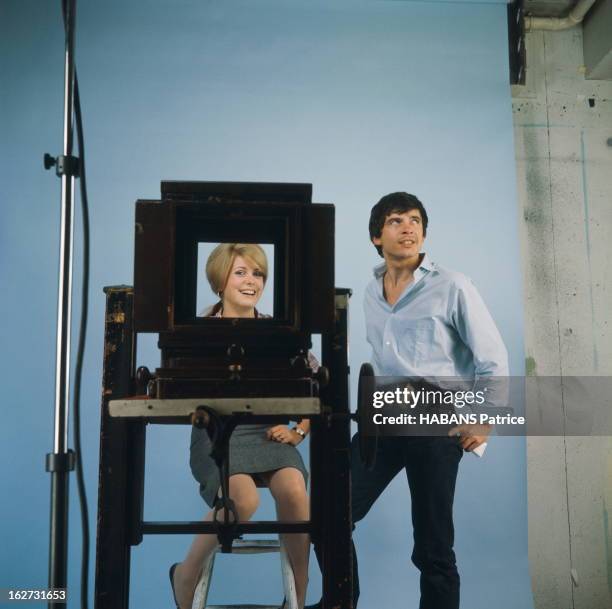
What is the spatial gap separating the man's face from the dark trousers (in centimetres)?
78

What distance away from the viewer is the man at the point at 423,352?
2.12 m

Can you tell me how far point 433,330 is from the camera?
8.18 ft

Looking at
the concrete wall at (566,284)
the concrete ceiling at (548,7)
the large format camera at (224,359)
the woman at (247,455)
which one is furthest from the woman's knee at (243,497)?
the concrete ceiling at (548,7)

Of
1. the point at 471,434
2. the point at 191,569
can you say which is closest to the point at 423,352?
the point at 471,434

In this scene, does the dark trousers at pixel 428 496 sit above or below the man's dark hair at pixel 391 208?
below

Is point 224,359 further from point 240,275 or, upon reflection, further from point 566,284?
point 566,284

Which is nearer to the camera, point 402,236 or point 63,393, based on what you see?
point 63,393

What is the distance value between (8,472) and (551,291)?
2.26 m

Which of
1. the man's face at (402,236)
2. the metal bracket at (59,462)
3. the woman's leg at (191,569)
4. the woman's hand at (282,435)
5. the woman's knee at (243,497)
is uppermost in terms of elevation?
the man's face at (402,236)

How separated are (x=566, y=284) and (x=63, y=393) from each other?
7.80ft

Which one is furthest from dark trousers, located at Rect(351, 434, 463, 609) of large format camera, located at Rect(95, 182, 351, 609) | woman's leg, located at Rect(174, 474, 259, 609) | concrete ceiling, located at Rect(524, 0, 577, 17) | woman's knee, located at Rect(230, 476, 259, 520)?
concrete ceiling, located at Rect(524, 0, 577, 17)

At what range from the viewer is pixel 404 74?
9.45ft

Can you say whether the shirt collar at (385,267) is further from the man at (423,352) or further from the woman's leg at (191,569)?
the woman's leg at (191,569)

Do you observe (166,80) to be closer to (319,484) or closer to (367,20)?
(367,20)
